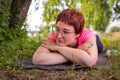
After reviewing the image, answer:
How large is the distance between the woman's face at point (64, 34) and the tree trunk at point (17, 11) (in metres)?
2.42

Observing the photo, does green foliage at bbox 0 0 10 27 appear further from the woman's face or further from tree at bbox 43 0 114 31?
tree at bbox 43 0 114 31

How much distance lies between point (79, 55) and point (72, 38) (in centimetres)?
33

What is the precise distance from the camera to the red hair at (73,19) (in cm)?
395

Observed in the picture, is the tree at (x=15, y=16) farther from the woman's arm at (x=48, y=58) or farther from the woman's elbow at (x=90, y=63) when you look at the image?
the woman's elbow at (x=90, y=63)

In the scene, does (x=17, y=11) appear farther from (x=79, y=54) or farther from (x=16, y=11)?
(x=79, y=54)

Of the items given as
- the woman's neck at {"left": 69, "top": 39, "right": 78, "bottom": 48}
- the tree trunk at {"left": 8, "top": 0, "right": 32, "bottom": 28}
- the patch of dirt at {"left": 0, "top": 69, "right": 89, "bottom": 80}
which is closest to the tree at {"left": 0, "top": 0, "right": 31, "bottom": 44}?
the tree trunk at {"left": 8, "top": 0, "right": 32, "bottom": 28}

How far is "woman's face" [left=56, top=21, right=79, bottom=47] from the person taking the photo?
3914 mm

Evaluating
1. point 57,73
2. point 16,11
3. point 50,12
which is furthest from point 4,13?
point 50,12

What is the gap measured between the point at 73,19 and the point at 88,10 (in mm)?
5597

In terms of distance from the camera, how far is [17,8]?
20.6ft

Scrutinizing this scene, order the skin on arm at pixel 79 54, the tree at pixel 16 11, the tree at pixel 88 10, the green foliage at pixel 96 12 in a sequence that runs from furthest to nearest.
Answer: the green foliage at pixel 96 12 < the tree at pixel 88 10 < the tree at pixel 16 11 < the skin on arm at pixel 79 54

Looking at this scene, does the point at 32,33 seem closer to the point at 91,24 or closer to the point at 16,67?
the point at 91,24

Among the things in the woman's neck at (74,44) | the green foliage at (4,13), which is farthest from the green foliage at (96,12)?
the woman's neck at (74,44)

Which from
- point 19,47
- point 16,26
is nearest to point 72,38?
point 19,47
